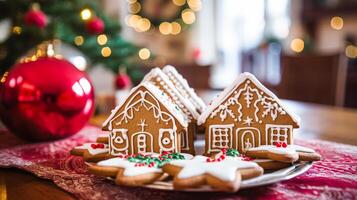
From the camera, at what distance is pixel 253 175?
0.54 meters

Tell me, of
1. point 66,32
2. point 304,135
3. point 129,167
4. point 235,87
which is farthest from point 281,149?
point 66,32

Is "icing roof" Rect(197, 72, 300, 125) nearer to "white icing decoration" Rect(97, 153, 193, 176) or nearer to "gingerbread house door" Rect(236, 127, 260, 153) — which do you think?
"gingerbread house door" Rect(236, 127, 260, 153)

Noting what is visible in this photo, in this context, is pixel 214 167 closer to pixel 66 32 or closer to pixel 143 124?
pixel 143 124

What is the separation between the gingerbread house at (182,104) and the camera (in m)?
0.72

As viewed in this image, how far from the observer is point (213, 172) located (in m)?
0.52

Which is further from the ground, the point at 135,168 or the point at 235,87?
the point at 235,87

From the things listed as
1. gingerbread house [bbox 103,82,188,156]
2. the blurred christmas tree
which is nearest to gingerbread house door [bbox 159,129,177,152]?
gingerbread house [bbox 103,82,188,156]

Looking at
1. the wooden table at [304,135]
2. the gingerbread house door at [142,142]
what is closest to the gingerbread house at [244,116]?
the gingerbread house door at [142,142]

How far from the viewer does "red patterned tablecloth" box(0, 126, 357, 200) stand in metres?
0.57

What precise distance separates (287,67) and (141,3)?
114 inches

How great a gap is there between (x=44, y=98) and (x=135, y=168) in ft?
1.41

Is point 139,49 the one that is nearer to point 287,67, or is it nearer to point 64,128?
point 287,67

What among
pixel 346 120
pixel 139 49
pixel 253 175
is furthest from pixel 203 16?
pixel 253 175

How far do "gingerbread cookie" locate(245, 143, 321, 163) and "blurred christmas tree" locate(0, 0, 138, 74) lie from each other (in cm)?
119
